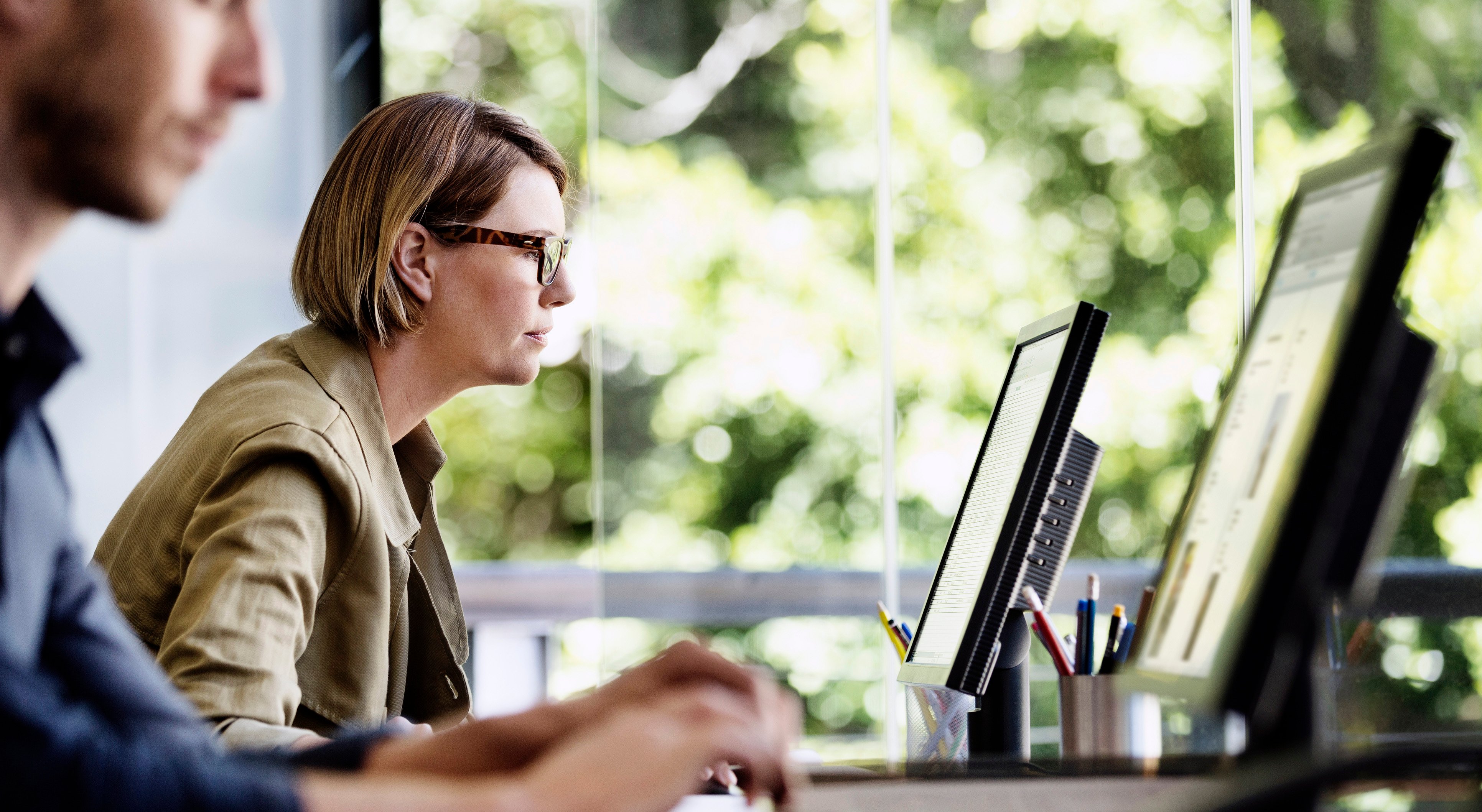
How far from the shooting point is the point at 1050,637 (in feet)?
3.51

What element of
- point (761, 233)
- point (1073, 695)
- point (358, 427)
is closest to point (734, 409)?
point (761, 233)

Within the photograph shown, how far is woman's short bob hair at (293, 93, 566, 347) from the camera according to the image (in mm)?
1438

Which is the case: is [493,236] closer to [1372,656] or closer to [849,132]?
[1372,656]

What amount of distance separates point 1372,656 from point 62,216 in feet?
5.89

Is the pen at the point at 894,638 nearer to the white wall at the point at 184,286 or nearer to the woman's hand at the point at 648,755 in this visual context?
the woman's hand at the point at 648,755

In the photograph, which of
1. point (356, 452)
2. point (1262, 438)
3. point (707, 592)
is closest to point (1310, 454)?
point (1262, 438)

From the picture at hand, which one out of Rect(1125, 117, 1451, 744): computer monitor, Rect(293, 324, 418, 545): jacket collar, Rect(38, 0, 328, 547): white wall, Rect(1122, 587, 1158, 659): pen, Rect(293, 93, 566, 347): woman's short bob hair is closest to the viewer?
Rect(1125, 117, 1451, 744): computer monitor

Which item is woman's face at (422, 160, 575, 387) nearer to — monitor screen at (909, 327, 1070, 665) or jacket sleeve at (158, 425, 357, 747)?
jacket sleeve at (158, 425, 357, 747)

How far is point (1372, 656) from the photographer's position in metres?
1.83

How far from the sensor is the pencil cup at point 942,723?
3.70ft

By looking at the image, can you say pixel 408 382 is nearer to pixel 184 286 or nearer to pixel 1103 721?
pixel 1103 721

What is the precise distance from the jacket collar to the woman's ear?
0.43ft

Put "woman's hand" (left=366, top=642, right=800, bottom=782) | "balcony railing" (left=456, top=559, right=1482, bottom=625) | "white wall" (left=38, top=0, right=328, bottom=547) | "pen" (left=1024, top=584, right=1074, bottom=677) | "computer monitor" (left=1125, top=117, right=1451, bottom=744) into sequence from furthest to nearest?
"balcony railing" (left=456, top=559, right=1482, bottom=625) → "white wall" (left=38, top=0, right=328, bottom=547) → "pen" (left=1024, top=584, right=1074, bottom=677) → "woman's hand" (left=366, top=642, right=800, bottom=782) → "computer monitor" (left=1125, top=117, right=1451, bottom=744)

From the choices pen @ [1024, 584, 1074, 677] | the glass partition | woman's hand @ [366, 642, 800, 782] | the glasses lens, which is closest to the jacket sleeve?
woman's hand @ [366, 642, 800, 782]
